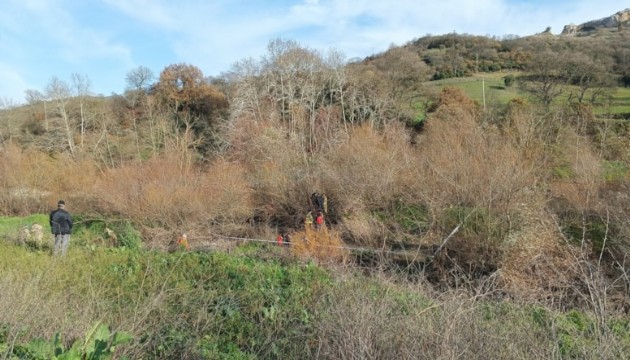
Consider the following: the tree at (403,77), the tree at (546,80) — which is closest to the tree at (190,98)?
the tree at (403,77)

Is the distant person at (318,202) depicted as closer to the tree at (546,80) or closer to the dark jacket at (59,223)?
the dark jacket at (59,223)

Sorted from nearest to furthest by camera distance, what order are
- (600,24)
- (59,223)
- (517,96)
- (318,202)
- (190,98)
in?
1. (59,223)
2. (318,202)
3. (517,96)
4. (190,98)
5. (600,24)

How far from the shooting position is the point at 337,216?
1897 centimetres

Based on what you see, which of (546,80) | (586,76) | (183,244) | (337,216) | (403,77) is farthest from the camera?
(403,77)

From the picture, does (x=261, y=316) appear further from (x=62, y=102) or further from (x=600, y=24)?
(x=600, y=24)

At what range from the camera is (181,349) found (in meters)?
6.05

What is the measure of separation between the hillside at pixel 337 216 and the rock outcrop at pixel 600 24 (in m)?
64.2

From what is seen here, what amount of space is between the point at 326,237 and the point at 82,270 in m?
6.40

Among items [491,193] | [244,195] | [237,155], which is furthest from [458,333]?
[237,155]

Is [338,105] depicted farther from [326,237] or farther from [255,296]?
[255,296]

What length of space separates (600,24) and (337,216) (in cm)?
11149

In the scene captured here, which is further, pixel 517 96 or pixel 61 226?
pixel 517 96

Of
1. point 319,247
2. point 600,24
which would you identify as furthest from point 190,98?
point 600,24

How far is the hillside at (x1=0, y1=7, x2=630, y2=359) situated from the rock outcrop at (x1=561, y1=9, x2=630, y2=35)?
6415cm
